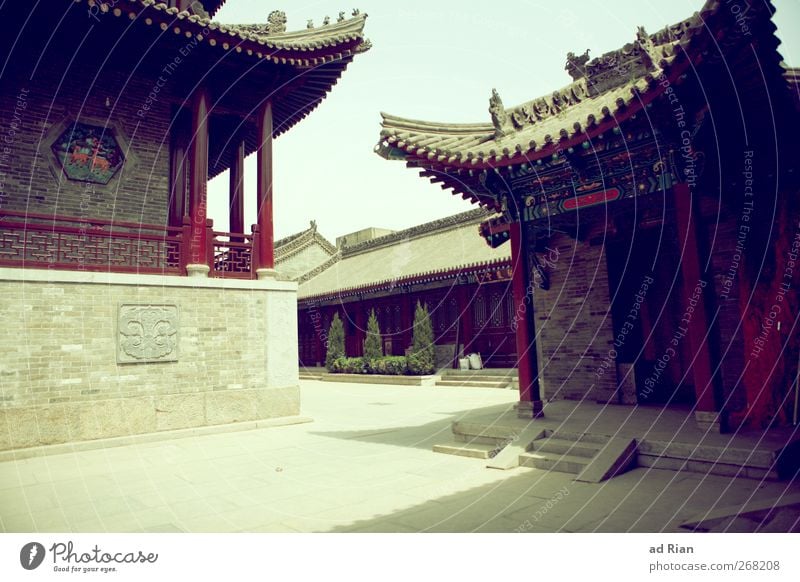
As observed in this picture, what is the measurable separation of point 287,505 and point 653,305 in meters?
6.02

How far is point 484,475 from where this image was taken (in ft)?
15.2

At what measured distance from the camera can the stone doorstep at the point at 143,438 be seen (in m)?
6.18

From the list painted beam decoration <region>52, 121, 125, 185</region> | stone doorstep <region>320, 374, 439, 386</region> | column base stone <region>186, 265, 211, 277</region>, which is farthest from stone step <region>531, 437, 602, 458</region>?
stone doorstep <region>320, 374, 439, 386</region>

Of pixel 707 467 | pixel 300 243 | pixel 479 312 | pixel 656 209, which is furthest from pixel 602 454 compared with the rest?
pixel 300 243

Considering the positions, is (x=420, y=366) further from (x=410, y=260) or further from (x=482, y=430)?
(x=482, y=430)

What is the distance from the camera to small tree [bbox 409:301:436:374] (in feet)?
54.4

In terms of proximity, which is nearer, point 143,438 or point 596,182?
point 596,182

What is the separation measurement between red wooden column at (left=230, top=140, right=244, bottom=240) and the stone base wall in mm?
3263

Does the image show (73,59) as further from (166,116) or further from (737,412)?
(737,412)

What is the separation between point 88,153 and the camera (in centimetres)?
906

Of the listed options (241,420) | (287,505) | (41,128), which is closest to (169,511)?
(287,505)

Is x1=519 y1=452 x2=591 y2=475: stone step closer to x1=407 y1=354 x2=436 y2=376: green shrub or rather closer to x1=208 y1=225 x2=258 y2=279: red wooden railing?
x1=208 y1=225 x2=258 y2=279: red wooden railing

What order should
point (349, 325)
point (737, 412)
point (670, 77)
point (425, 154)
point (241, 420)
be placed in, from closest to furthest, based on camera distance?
point (670, 77) → point (737, 412) → point (425, 154) → point (241, 420) → point (349, 325)

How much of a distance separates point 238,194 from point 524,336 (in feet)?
25.2
